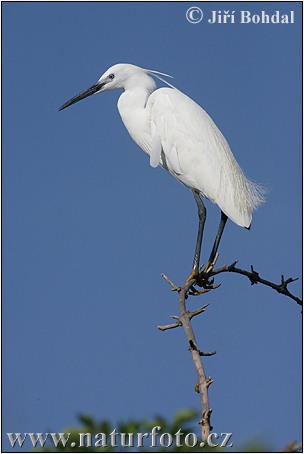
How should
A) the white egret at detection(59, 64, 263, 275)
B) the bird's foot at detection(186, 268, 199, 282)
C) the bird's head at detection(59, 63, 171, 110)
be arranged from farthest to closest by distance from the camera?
the bird's head at detection(59, 63, 171, 110) < the white egret at detection(59, 64, 263, 275) < the bird's foot at detection(186, 268, 199, 282)

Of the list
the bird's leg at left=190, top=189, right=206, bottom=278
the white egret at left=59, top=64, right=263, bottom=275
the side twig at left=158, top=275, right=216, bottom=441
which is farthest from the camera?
the white egret at left=59, top=64, right=263, bottom=275

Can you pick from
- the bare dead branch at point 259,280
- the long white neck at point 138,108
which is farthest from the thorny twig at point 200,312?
the long white neck at point 138,108

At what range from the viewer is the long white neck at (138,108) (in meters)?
5.21

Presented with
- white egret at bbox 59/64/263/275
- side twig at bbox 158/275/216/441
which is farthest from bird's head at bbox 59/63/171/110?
side twig at bbox 158/275/216/441

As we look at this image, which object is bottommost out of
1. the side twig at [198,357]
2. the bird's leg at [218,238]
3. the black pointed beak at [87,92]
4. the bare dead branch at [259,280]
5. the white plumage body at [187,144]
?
the side twig at [198,357]

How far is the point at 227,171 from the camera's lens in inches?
194

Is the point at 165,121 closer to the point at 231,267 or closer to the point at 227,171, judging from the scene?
the point at 227,171

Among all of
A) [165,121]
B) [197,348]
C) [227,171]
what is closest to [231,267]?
[197,348]

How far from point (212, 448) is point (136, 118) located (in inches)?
145

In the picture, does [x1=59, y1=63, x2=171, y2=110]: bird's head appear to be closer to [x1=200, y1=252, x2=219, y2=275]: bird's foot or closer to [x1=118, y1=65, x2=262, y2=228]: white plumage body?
[x1=118, y1=65, x2=262, y2=228]: white plumage body

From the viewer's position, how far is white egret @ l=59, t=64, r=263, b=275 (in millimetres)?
4809

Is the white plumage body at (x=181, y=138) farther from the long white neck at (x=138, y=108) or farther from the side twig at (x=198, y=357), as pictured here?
the side twig at (x=198, y=357)

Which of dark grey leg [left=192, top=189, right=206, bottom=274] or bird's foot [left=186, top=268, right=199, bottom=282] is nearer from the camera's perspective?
bird's foot [left=186, top=268, right=199, bottom=282]

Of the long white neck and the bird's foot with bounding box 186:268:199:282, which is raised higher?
the long white neck
